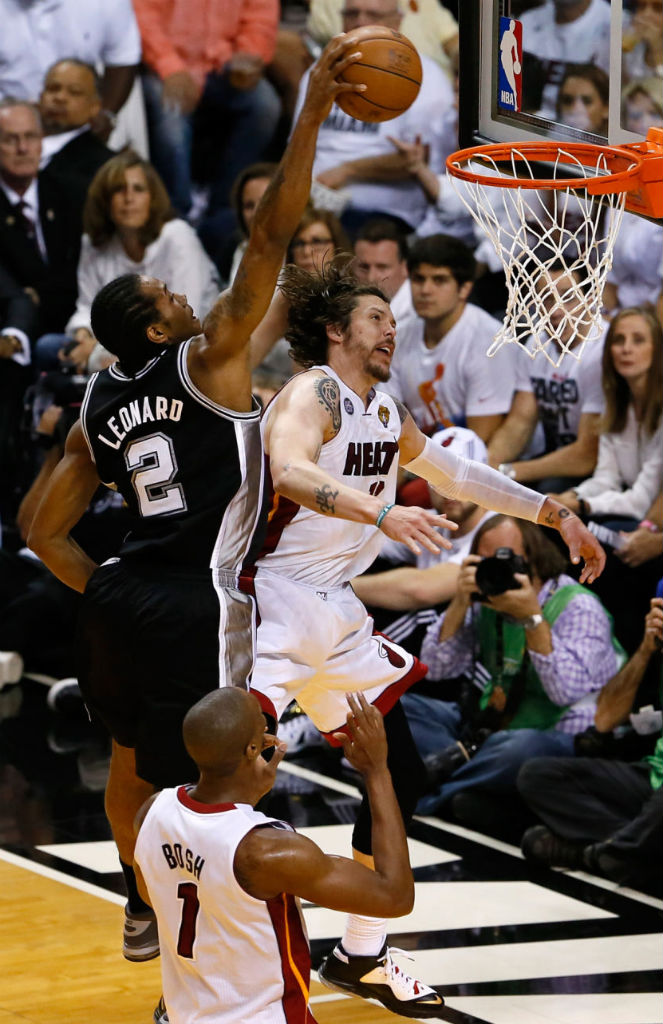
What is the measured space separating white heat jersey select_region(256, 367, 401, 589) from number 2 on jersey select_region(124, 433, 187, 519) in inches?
20.3

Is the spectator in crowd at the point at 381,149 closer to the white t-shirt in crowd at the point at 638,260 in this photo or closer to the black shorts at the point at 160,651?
the white t-shirt in crowd at the point at 638,260

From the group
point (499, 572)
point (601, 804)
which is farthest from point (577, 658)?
point (601, 804)

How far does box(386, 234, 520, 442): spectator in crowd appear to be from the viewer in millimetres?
8391

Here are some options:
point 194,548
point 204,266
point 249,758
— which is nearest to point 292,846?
point 249,758

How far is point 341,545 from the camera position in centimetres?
511

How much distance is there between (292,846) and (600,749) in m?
3.76

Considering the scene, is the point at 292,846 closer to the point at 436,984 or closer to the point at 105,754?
the point at 436,984

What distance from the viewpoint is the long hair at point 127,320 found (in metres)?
4.70

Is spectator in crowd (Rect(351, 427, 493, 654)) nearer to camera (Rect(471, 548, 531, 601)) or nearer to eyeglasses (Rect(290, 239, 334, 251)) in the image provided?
camera (Rect(471, 548, 531, 601))

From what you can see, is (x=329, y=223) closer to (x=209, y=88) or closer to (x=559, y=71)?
(x=559, y=71)

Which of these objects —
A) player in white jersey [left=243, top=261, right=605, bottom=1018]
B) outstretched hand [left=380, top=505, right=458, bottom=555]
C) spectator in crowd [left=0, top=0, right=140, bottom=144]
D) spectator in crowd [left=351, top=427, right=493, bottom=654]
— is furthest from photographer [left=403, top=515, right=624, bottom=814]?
spectator in crowd [left=0, top=0, right=140, bottom=144]

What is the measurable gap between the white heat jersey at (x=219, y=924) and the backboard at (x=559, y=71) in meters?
2.97

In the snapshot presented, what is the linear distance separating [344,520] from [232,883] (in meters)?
1.85

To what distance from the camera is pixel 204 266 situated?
33.3 feet
